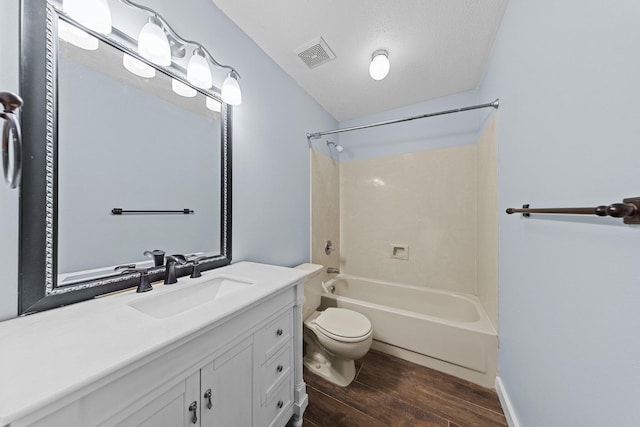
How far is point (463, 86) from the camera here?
1.99 m

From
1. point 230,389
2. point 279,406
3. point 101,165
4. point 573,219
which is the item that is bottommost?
point 279,406

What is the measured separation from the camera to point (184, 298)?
97cm

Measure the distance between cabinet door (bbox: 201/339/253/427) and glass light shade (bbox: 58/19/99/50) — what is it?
1247 mm

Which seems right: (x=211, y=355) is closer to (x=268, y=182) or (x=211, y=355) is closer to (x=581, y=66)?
(x=268, y=182)

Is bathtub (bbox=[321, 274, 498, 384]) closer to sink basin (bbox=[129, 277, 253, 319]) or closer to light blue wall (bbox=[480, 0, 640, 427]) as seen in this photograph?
light blue wall (bbox=[480, 0, 640, 427])

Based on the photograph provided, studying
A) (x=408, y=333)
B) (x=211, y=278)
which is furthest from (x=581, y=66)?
(x=408, y=333)

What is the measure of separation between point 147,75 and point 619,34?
1.64 m

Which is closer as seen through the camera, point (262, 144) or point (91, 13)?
point (91, 13)

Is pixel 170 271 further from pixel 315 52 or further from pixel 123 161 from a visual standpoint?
pixel 315 52

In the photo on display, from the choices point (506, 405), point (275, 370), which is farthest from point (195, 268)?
point (506, 405)

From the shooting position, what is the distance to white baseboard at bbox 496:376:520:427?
3.72 feet

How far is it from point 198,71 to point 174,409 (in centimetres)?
140

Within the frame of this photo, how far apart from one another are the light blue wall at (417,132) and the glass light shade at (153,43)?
1465mm

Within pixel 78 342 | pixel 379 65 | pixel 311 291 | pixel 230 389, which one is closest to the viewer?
pixel 78 342
